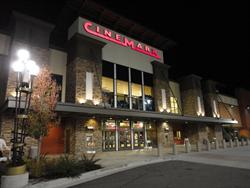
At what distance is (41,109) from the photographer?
9938 mm

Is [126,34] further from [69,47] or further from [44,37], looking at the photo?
[44,37]

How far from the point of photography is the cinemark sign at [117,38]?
19616mm

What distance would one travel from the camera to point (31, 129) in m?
9.11

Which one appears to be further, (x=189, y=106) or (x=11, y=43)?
(x=189, y=106)

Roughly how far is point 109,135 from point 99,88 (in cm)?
503

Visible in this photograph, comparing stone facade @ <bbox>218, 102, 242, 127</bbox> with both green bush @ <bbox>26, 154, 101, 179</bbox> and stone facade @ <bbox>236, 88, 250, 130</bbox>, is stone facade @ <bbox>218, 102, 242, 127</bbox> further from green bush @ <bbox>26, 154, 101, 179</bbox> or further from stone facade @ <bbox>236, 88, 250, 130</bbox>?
green bush @ <bbox>26, 154, 101, 179</bbox>

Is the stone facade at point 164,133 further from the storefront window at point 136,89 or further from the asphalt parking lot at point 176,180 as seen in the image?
the asphalt parking lot at point 176,180

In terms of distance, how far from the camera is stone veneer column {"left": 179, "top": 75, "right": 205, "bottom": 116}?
91.3 ft

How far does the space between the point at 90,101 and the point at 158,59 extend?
13463 millimetres

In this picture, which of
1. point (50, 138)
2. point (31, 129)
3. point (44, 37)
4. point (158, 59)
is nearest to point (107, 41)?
point (44, 37)

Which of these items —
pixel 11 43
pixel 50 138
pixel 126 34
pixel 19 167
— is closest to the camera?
pixel 19 167

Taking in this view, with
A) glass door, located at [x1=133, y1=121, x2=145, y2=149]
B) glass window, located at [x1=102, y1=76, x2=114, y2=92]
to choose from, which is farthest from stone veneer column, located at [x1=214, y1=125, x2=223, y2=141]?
glass window, located at [x1=102, y1=76, x2=114, y2=92]

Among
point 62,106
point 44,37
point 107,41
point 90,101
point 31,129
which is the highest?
point 107,41

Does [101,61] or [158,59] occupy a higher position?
[158,59]
